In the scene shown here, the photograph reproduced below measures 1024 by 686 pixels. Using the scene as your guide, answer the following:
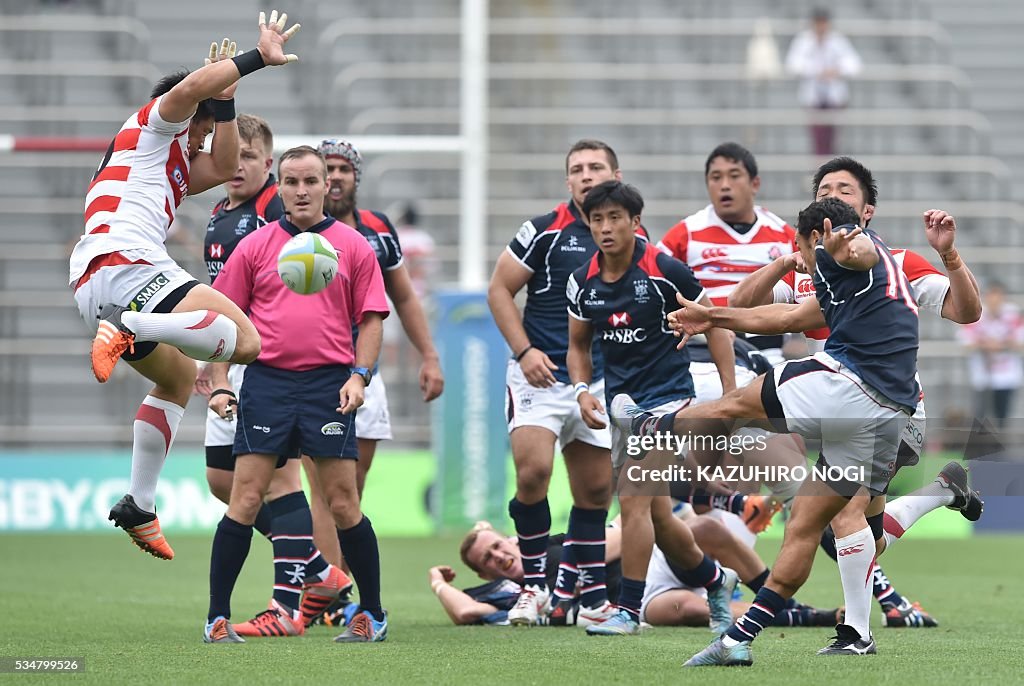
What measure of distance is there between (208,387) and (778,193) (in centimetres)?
1077

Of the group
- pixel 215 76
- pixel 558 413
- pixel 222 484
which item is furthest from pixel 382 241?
pixel 215 76

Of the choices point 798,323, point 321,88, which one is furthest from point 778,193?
point 798,323

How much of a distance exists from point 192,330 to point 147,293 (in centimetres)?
33

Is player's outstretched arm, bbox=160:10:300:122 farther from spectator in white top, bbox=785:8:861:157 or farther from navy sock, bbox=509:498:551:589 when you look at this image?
spectator in white top, bbox=785:8:861:157

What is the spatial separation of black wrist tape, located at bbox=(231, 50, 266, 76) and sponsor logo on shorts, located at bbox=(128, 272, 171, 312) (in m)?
0.97

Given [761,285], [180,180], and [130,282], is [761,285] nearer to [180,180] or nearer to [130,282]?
[180,180]

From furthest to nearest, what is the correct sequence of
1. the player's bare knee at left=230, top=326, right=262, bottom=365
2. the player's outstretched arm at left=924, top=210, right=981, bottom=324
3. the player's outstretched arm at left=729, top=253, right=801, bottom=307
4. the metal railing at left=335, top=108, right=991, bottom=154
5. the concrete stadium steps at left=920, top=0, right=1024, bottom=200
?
the concrete stadium steps at left=920, top=0, right=1024, bottom=200, the metal railing at left=335, top=108, right=991, bottom=154, the player's outstretched arm at left=729, top=253, right=801, bottom=307, the player's bare knee at left=230, top=326, right=262, bottom=365, the player's outstretched arm at left=924, top=210, right=981, bottom=324

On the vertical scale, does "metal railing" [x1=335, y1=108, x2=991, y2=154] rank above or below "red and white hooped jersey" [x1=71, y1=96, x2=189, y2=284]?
above

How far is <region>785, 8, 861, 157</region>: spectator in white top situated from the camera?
1719cm

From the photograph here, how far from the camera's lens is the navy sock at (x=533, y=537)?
25.8 ft

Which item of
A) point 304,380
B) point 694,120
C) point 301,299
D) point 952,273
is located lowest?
point 304,380

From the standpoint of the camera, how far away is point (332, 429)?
6.65 metres

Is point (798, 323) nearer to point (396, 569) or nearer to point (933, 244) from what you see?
point (933, 244)

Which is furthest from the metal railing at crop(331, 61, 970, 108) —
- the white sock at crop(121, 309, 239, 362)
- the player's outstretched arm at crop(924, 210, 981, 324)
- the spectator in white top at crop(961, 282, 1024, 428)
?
the player's outstretched arm at crop(924, 210, 981, 324)
